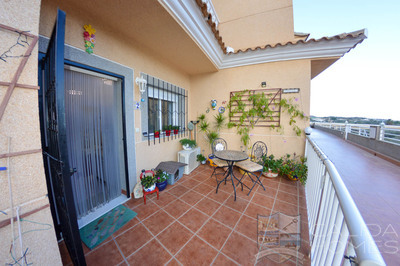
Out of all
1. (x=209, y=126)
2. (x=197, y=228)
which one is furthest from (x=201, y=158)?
(x=197, y=228)

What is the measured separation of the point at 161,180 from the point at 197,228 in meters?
1.19

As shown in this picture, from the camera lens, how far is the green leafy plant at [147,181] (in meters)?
2.33

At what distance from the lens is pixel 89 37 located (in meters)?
1.77

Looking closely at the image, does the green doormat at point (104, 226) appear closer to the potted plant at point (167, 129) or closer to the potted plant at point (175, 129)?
the potted plant at point (167, 129)

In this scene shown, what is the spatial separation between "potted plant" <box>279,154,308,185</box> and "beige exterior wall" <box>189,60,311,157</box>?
0.21m

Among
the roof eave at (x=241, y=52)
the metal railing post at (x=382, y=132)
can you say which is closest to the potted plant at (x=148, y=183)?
the roof eave at (x=241, y=52)

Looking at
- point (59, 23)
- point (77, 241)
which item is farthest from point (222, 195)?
point (59, 23)

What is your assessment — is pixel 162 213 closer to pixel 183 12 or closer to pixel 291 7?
pixel 183 12

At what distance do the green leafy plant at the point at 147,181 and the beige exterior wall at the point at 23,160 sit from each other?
1360 mm

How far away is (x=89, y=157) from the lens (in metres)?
1.90

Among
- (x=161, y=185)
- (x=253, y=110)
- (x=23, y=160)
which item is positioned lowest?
(x=161, y=185)

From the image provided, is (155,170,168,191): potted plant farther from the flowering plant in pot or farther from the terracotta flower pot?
the terracotta flower pot

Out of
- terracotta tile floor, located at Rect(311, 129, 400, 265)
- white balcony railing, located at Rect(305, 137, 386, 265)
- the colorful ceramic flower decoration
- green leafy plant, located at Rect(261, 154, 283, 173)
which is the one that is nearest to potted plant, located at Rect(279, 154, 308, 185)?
green leafy plant, located at Rect(261, 154, 283, 173)

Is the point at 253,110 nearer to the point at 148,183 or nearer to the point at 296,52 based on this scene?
the point at 296,52
